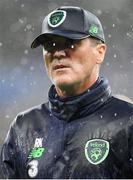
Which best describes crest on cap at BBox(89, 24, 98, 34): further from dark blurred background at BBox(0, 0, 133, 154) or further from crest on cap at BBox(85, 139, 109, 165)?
dark blurred background at BBox(0, 0, 133, 154)

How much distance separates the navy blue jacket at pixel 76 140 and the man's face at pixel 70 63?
2.8 inches

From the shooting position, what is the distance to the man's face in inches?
95.7

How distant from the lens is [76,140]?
2410 millimetres

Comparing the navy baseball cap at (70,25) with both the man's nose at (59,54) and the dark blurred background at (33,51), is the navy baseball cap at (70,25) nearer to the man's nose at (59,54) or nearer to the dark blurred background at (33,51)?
the man's nose at (59,54)

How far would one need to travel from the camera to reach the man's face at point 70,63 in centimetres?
243

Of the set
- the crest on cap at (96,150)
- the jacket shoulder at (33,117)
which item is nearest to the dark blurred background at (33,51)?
the jacket shoulder at (33,117)

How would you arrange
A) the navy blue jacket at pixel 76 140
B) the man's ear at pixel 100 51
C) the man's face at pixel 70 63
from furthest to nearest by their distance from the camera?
the man's ear at pixel 100 51, the man's face at pixel 70 63, the navy blue jacket at pixel 76 140

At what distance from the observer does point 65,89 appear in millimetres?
2439

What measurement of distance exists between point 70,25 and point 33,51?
8.83 metres

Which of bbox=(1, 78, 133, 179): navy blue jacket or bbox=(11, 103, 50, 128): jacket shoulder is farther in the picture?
bbox=(11, 103, 50, 128): jacket shoulder

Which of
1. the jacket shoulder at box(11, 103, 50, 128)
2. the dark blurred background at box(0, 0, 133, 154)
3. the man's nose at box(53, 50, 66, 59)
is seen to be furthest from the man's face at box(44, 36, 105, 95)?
the dark blurred background at box(0, 0, 133, 154)

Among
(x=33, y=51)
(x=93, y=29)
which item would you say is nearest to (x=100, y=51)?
(x=93, y=29)

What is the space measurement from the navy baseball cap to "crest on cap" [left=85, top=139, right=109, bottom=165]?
0.43 meters

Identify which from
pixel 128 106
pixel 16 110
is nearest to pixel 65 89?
pixel 128 106
